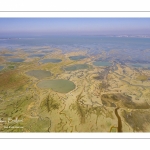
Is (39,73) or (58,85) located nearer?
(58,85)

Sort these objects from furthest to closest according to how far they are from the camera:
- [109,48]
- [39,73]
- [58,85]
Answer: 1. [109,48]
2. [39,73]
3. [58,85]

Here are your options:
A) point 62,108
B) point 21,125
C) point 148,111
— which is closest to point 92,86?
point 62,108

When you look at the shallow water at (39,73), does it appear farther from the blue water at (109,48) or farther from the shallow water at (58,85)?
the blue water at (109,48)

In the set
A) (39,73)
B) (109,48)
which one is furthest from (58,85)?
(109,48)

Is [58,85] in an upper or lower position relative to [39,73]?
lower

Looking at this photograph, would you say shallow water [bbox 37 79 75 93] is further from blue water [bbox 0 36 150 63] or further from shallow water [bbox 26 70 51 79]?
blue water [bbox 0 36 150 63]

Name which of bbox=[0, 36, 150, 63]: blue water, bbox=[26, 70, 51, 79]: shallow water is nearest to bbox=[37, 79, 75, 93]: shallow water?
bbox=[26, 70, 51, 79]: shallow water

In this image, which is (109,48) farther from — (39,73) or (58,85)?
(58,85)

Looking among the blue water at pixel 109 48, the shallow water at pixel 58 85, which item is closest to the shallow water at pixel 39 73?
the shallow water at pixel 58 85

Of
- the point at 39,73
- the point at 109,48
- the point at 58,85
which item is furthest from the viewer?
the point at 109,48
